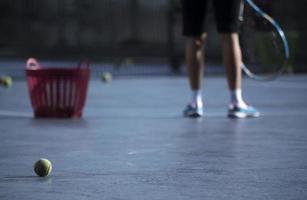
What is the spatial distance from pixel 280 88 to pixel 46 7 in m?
9.01

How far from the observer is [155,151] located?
4.76 metres

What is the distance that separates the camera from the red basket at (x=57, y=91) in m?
6.65

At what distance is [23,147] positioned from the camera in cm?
489

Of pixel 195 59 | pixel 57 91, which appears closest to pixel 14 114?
pixel 57 91

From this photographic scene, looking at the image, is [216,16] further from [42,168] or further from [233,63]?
[42,168]

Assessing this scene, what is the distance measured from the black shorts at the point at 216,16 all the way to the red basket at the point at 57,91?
784 millimetres

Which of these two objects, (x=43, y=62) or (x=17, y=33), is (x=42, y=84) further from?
(x=17, y=33)

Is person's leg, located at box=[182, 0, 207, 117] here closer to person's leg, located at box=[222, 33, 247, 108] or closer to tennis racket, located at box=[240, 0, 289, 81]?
person's leg, located at box=[222, 33, 247, 108]

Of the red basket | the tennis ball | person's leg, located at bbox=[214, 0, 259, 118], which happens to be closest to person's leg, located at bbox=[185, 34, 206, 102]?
person's leg, located at bbox=[214, 0, 259, 118]

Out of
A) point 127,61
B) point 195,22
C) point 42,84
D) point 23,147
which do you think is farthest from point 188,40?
point 127,61

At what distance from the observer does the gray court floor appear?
3627 mm

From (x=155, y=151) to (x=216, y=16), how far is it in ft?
6.62

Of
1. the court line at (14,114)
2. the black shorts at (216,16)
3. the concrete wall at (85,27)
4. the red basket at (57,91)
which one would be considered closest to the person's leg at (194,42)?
the black shorts at (216,16)

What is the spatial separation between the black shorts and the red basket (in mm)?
784
